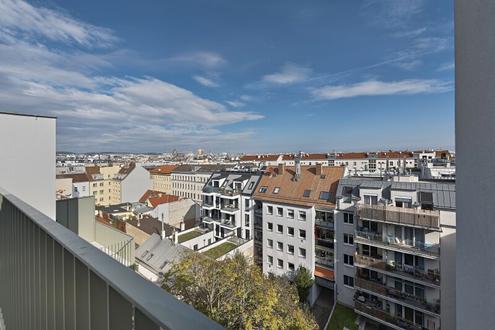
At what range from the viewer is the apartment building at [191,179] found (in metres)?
47.2

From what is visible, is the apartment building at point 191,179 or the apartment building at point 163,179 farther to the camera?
the apartment building at point 163,179

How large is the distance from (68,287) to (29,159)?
4.08 meters

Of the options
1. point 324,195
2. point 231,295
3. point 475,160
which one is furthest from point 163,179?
point 475,160

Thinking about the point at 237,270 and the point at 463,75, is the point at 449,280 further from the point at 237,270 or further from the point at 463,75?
the point at 463,75

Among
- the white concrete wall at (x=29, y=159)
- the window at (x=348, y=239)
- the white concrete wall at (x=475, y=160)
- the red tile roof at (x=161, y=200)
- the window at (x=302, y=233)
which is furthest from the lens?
the red tile roof at (x=161, y=200)

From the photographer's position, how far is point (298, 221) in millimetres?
19266

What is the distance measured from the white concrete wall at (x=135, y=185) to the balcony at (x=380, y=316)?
40.9 metres

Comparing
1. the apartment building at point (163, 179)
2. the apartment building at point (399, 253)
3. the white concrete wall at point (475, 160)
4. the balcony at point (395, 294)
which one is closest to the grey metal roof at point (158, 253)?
the apartment building at point (399, 253)

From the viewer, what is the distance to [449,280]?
12875 millimetres

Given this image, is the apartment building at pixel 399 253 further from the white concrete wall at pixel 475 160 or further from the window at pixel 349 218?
the white concrete wall at pixel 475 160

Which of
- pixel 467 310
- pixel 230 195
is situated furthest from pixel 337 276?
pixel 467 310

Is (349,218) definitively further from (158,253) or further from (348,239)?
(158,253)

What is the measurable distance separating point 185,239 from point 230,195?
17.4 ft

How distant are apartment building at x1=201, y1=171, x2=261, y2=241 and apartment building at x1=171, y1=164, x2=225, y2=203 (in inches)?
764
